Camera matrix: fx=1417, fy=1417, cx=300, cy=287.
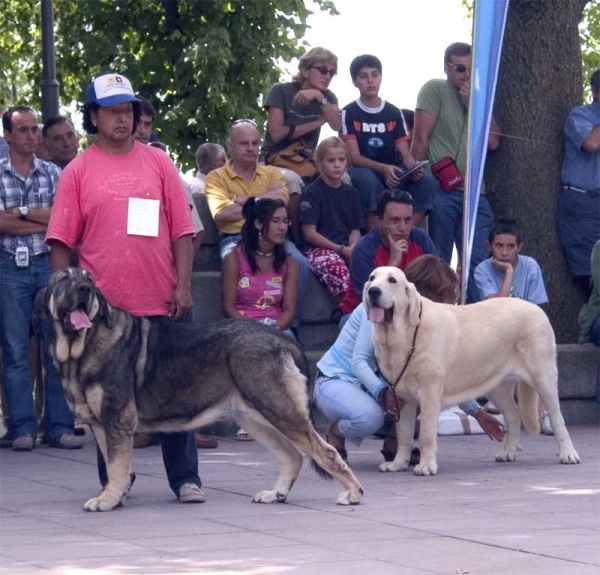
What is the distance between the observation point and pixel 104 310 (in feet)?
25.6

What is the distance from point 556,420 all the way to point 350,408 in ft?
5.02

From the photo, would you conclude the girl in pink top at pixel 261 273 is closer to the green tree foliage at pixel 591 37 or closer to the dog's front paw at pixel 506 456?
the dog's front paw at pixel 506 456

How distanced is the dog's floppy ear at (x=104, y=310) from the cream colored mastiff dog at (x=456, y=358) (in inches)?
75.4

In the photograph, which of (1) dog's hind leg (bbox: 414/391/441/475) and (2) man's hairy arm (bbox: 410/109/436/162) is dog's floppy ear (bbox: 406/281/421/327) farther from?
(2) man's hairy arm (bbox: 410/109/436/162)

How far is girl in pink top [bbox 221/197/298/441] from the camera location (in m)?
10.8

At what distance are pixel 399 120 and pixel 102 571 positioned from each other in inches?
279

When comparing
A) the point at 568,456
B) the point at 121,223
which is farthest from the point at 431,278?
the point at 121,223

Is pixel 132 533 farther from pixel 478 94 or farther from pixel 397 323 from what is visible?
pixel 478 94

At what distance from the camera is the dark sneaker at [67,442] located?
10.4 m

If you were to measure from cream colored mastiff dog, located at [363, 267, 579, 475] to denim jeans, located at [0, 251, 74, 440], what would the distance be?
259cm

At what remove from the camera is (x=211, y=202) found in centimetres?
1166

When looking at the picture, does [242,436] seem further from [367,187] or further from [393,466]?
[367,187]

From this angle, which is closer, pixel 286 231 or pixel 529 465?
pixel 529 465

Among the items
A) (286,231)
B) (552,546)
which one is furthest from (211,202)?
(552,546)
